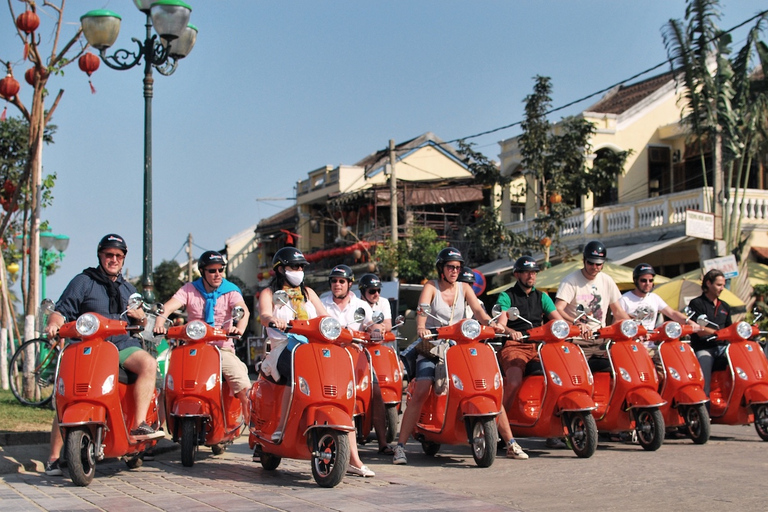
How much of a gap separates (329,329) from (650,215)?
1795 cm

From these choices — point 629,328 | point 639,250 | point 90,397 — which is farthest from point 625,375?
point 639,250

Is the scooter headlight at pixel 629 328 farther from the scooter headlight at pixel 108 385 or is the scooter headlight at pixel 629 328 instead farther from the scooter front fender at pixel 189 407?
the scooter headlight at pixel 108 385

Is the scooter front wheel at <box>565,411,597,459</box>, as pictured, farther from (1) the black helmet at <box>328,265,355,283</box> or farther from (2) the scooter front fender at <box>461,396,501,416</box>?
(1) the black helmet at <box>328,265,355,283</box>

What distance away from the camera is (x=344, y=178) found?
4100 cm

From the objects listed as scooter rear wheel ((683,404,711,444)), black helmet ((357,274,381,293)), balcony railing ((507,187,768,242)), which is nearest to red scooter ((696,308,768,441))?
scooter rear wheel ((683,404,711,444))

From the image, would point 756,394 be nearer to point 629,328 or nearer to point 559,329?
point 629,328

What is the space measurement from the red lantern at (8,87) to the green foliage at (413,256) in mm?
16947

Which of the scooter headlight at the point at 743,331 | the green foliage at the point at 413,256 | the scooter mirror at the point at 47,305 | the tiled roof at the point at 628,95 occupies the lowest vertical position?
the scooter headlight at the point at 743,331

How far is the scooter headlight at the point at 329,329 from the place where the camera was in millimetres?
7102

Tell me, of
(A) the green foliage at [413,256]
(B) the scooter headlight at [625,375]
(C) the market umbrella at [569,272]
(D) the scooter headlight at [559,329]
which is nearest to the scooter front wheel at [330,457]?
(D) the scooter headlight at [559,329]

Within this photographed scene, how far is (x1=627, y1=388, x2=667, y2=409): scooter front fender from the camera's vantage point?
878 cm

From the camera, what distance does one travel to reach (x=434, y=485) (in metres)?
7.10

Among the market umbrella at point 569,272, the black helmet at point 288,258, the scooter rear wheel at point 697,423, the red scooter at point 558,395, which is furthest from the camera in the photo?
the market umbrella at point 569,272

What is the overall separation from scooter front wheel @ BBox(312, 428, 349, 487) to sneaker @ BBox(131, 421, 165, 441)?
1418mm
